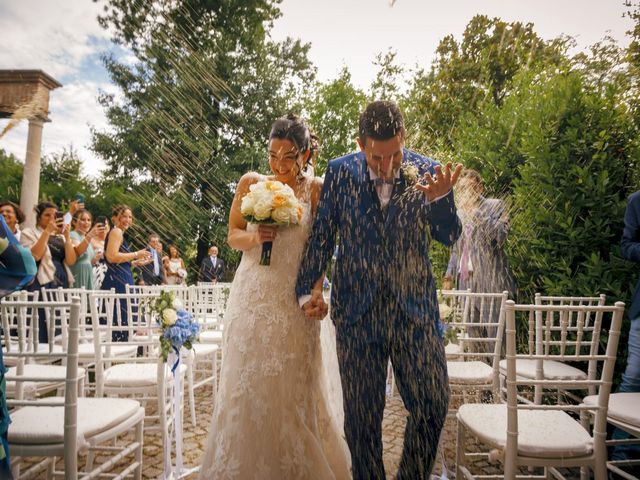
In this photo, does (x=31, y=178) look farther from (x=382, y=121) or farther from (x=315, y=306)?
(x=382, y=121)

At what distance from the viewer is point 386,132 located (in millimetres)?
2180

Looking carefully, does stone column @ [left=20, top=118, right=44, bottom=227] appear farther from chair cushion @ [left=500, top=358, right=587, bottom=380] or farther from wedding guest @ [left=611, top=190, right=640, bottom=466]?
wedding guest @ [left=611, top=190, right=640, bottom=466]

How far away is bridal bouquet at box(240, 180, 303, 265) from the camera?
8.30 ft

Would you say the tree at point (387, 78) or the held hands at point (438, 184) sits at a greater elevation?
the tree at point (387, 78)

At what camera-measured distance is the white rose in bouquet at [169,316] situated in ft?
10.4

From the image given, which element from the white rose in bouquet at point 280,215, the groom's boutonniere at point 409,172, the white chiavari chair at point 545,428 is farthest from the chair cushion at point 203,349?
the groom's boutonniere at point 409,172

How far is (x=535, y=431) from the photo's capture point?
2.32 metres

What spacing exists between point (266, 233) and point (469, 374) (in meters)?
2.18

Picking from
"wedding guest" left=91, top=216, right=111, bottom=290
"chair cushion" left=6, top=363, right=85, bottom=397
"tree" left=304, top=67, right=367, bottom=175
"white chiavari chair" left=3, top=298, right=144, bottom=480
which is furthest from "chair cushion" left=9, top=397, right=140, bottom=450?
"tree" left=304, top=67, right=367, bottom=175

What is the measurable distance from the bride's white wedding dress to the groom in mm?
439

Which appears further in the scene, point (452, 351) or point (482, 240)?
point (482, 240)

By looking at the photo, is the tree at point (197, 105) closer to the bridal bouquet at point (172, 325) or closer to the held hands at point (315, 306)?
the bridal bouquet at point (172, 325)

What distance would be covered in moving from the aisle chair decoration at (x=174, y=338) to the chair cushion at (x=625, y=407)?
2.83 meters

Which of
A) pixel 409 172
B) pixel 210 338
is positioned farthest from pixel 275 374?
pixel 210 338
